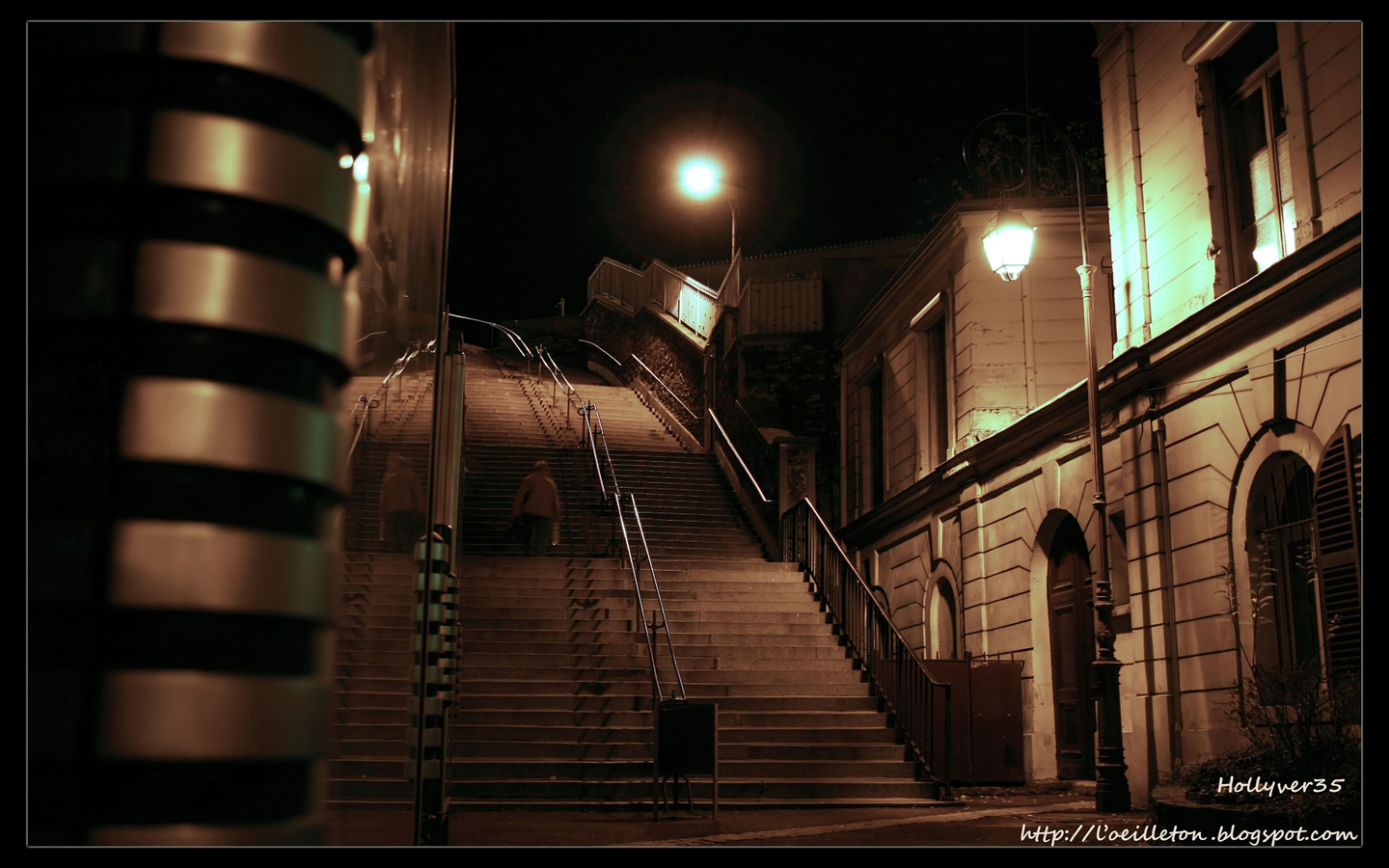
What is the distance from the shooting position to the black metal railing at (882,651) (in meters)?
10.9

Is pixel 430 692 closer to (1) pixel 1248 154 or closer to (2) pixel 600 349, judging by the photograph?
(1) pixel 1248 154

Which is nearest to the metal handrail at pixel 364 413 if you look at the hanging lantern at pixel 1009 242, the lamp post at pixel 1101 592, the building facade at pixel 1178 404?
the building facade at pixel 1178 404

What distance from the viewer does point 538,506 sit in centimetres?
1498

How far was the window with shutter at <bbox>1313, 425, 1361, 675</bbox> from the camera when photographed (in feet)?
27.5

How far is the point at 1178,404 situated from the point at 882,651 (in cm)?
385

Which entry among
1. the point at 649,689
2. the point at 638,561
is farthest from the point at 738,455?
the point at 649,689

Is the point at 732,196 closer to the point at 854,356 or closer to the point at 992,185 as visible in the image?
the point at 854,356

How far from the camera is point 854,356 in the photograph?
2227 centimetres

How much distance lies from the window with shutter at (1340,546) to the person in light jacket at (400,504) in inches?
315

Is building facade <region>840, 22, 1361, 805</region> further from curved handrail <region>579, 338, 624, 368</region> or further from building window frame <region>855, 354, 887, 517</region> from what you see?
curved handrail <region>579, 338, 624, 368</region>

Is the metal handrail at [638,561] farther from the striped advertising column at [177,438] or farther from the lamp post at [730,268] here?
the striped advertising column at [177,438]

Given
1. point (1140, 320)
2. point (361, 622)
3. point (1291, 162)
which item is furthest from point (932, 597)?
point (361, 622)

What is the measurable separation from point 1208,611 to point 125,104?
35.1 ft

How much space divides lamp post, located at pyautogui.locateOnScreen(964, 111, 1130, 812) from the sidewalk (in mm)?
314
